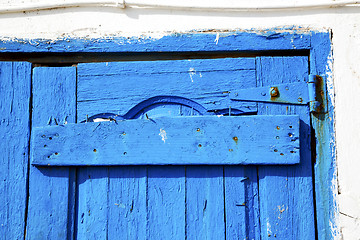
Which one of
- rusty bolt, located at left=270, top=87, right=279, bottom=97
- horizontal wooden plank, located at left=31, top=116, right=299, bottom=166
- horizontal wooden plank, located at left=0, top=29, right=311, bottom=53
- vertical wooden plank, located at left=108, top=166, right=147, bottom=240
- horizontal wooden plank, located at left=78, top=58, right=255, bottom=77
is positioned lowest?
vertical wooden plank, located at left=108, top=166, right=147, bottom=240

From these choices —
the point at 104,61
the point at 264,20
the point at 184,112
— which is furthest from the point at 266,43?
the point at 104,61

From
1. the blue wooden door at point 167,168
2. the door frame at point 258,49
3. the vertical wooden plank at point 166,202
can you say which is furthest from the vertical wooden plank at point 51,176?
the vertical wooden plank at point 166,202

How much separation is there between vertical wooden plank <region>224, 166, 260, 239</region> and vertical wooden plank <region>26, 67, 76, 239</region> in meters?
0.57

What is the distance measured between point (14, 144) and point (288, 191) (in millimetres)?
1020

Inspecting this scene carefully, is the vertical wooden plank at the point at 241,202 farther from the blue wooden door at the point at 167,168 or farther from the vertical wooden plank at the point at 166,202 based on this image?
the vertical wooden plank at the point at 166,202

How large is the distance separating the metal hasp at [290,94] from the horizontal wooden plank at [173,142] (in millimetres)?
75

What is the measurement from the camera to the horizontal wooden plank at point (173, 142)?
1.30m

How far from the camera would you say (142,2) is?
56.6 inches

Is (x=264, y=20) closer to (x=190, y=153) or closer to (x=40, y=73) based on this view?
(x=190, y=153)

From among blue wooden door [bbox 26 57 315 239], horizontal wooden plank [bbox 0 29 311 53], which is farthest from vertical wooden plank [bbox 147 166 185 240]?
horizontal wooden plank [bbox 0 29 311 53]

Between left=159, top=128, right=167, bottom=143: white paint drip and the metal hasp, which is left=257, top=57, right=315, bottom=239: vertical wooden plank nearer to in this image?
the metal hasp

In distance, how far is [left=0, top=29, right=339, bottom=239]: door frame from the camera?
4.33ft

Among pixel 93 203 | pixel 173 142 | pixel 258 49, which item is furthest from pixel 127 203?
pixel 258 49

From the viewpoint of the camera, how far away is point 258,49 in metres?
1.40
